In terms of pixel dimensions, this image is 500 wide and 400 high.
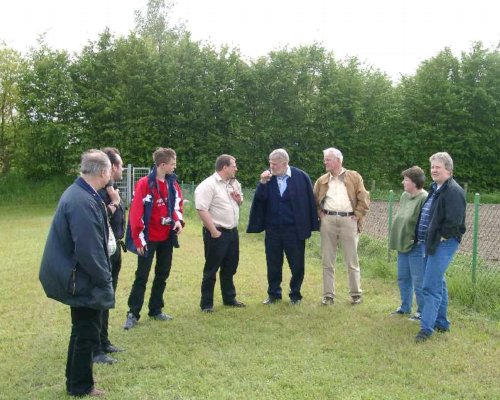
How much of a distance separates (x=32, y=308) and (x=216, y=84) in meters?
20.3

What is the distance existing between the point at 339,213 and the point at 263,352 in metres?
2.26

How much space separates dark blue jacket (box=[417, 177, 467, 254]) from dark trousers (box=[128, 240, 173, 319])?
2.70 metres

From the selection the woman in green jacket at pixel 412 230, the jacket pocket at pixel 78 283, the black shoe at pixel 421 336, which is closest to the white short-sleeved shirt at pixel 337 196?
the woman in green jacket at pixel 412 230

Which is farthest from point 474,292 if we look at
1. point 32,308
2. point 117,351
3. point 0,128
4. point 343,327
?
point 0,128

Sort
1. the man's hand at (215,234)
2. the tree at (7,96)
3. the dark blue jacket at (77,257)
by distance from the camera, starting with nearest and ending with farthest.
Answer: the dark blue jacket at (77,257) < the man's hand at (215,234) < the tree at (7,96)

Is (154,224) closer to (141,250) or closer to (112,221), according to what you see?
(141,250)

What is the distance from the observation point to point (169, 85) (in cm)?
2533

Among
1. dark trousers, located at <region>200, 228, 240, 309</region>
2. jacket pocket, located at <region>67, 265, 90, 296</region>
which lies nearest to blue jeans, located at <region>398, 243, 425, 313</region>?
dark trousers, located at <region>200, 228, 240, 309</region>

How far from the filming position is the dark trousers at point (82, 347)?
379 centimetres

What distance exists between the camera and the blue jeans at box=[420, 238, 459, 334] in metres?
4.91

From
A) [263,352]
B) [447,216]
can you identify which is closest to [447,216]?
[447,216]

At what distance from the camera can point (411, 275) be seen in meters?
5.79

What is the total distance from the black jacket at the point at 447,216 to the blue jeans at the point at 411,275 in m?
0.63

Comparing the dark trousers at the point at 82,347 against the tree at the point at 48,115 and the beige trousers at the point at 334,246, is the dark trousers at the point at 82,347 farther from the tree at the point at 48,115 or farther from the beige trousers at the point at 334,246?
the tree at the point at 48,115
